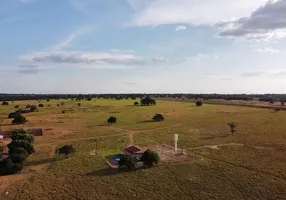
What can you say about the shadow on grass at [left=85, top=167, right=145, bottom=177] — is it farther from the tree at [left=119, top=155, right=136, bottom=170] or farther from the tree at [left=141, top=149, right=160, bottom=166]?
the tree at [left=141, top=149, right=160, bottom=166]

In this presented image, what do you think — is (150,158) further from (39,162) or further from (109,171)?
(39,162)

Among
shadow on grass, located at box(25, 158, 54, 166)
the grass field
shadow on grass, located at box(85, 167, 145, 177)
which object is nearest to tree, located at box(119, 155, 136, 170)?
shadow on grass, located at box(85, 167, 145, 177)

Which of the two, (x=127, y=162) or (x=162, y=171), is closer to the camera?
(x=162, y=171)

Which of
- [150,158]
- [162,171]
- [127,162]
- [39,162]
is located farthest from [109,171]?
[39,162]

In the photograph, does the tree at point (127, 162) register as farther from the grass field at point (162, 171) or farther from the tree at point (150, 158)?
the tree at point (150, 158)

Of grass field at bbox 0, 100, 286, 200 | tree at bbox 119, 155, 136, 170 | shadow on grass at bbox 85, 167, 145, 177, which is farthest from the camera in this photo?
tree at bbox 119, 155, 136, 170

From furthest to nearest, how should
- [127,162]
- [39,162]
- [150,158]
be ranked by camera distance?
[39,162] → [150,158] → [127,162]

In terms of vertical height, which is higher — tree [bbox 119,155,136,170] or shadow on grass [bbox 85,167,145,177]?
tree [bbox 119,155,136,170]

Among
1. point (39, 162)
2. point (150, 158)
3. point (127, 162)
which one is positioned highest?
point (150, 158)

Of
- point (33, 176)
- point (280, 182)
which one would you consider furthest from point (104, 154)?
point (280, 182)

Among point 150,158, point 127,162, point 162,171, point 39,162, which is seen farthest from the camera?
point 39,162

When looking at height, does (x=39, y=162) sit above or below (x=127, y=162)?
below

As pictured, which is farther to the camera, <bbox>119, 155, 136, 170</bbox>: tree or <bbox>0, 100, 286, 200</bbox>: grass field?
<bbox>119, 155, 136, 170</bbox>: tree
